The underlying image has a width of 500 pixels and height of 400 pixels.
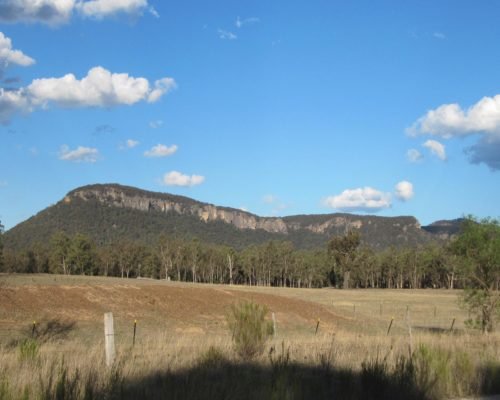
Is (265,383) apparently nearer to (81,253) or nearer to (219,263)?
(81,253)

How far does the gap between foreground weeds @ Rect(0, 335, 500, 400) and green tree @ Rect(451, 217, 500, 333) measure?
12935 millimetres

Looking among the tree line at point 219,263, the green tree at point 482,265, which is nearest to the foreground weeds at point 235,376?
the green tree at point 482,265

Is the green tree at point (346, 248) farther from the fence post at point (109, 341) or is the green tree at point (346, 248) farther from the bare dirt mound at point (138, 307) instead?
the fence post at point (109, 341)

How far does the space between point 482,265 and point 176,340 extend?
15.5m

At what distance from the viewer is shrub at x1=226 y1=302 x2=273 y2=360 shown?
14.3 meters

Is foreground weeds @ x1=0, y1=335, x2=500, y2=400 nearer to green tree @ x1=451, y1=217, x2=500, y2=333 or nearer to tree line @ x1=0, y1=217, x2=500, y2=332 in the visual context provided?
green tree @ x1=451, y1=217, x2=500, y2=333

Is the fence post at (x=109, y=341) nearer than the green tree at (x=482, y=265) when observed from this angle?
Yes

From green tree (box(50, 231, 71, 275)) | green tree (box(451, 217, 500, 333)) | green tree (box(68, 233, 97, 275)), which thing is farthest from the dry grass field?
green tree (box(50, 231, 71, 275))

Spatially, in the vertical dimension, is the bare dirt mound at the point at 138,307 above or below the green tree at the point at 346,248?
below

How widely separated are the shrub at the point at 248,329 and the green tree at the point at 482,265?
13.9m

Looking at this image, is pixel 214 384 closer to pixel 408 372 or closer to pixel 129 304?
pixel 408 372

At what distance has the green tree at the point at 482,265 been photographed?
26000 millimetres

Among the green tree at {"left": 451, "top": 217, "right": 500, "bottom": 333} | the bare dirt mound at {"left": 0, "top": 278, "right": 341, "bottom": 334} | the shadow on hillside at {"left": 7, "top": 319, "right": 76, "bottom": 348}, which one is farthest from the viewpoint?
the bare dirt mound at {"left": 0, "top": 278, "right": 341, "bottom": 334}

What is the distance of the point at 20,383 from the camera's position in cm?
752
